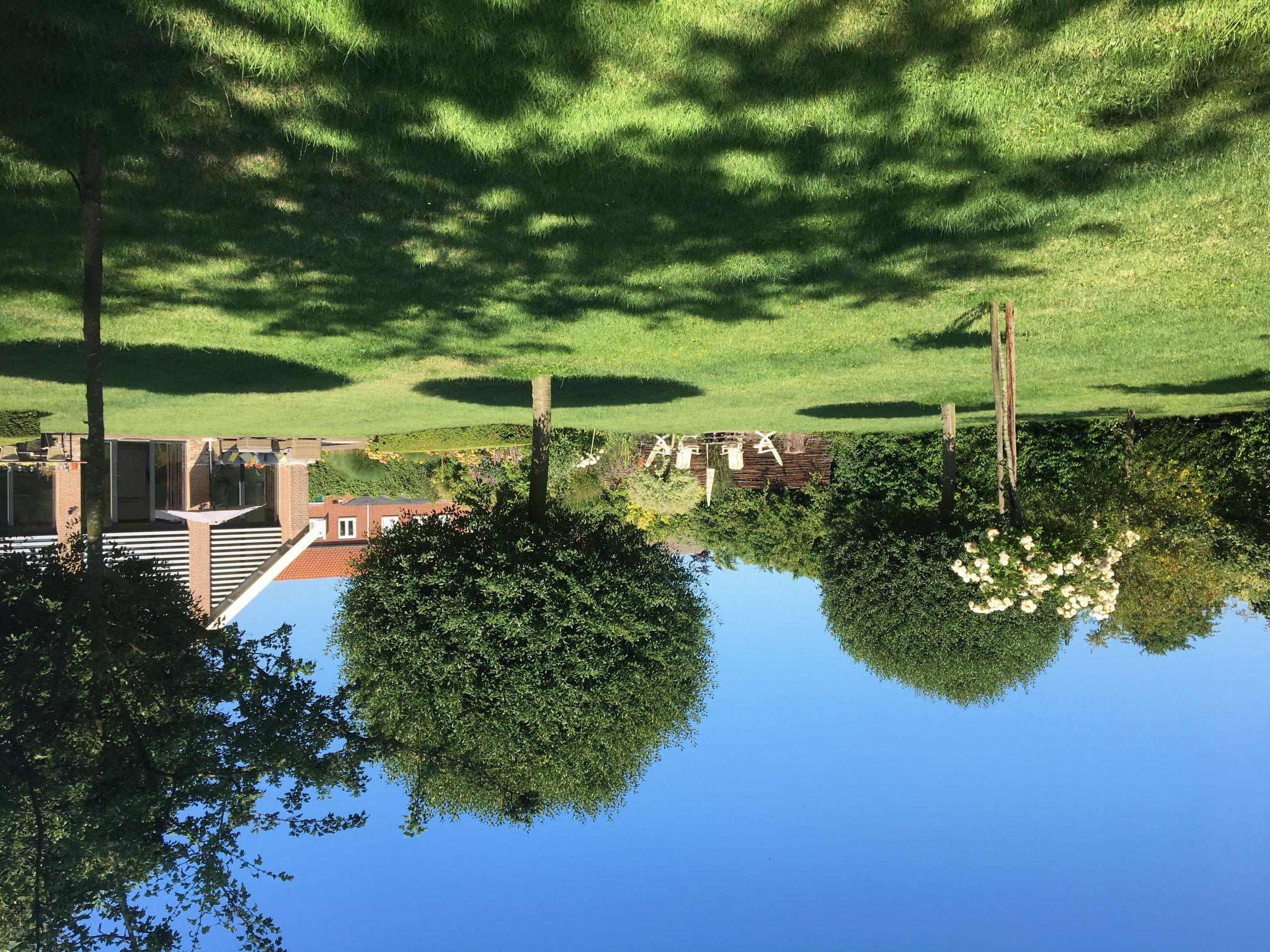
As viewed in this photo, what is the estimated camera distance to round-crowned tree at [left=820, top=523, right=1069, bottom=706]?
44.6 feet

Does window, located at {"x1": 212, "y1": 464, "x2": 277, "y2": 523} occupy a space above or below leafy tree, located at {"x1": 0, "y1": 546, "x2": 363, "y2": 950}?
above

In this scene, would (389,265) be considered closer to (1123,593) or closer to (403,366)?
(403,366)

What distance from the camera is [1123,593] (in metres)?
15.5

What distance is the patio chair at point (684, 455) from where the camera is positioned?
2072cm

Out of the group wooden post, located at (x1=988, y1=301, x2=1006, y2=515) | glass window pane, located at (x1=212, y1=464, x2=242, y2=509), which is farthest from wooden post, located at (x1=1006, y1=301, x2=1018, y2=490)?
glass window pane, located at (x1=212, y1=464, x2=242, y2=509)

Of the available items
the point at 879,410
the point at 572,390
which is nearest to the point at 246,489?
the point at 572,390

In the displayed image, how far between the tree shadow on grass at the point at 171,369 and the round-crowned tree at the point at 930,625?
37.7ft

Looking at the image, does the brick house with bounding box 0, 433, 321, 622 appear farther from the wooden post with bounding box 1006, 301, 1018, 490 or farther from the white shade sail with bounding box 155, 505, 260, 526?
the wooden post with bounding box 1006, 301, 1018, 490

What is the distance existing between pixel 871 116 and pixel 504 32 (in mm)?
3716

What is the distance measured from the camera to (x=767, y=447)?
2105cm

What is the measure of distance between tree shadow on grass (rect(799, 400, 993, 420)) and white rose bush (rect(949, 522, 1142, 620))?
5107 millimetres

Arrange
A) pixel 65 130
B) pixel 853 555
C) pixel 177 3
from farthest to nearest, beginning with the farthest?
pixel 853 555
pixel 65 130
pixel 177 3

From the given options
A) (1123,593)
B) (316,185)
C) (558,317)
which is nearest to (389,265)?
(316,185)

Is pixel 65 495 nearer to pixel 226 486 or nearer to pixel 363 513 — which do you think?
pixel 226 486
